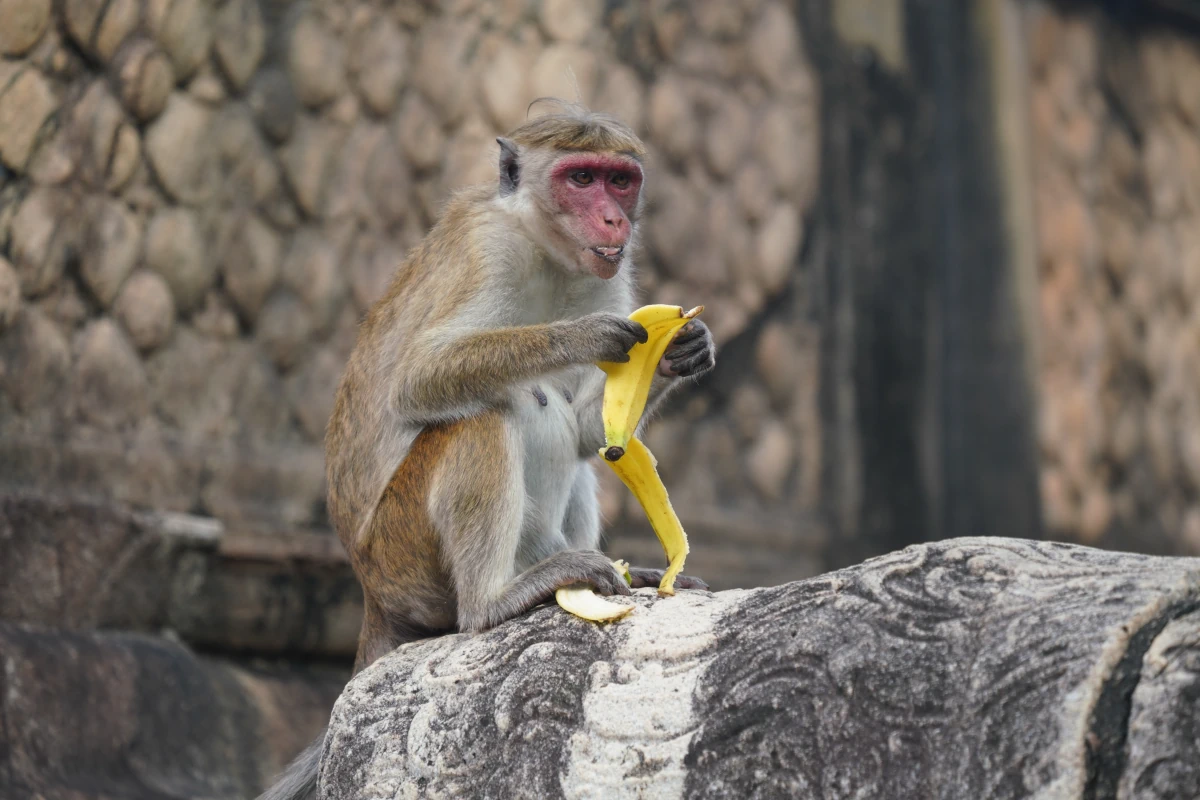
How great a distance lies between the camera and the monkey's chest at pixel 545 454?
153 inches

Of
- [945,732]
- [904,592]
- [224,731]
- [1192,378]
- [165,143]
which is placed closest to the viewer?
[945,732]

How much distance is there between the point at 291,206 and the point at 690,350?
7.52 feet

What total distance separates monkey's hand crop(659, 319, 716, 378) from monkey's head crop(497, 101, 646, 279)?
309mm

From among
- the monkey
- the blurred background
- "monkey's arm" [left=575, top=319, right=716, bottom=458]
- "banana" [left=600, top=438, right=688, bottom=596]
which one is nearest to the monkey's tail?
the monkey

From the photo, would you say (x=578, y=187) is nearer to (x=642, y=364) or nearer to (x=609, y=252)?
(x=609, y=252)

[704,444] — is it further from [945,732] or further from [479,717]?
[945,732]

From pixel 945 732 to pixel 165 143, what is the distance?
144 inches

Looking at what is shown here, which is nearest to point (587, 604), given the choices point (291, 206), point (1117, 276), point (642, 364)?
point (642, 364)

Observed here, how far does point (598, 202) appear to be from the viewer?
13.0 ft

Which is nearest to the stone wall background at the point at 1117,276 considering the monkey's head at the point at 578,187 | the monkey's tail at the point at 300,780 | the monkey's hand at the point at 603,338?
the monkey's head at the point at 578,187

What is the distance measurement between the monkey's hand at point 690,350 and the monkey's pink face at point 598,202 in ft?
1.01

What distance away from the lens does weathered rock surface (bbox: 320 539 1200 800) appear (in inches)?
89.6

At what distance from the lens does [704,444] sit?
6664mm

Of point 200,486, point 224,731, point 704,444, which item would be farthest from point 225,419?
point 704,444
